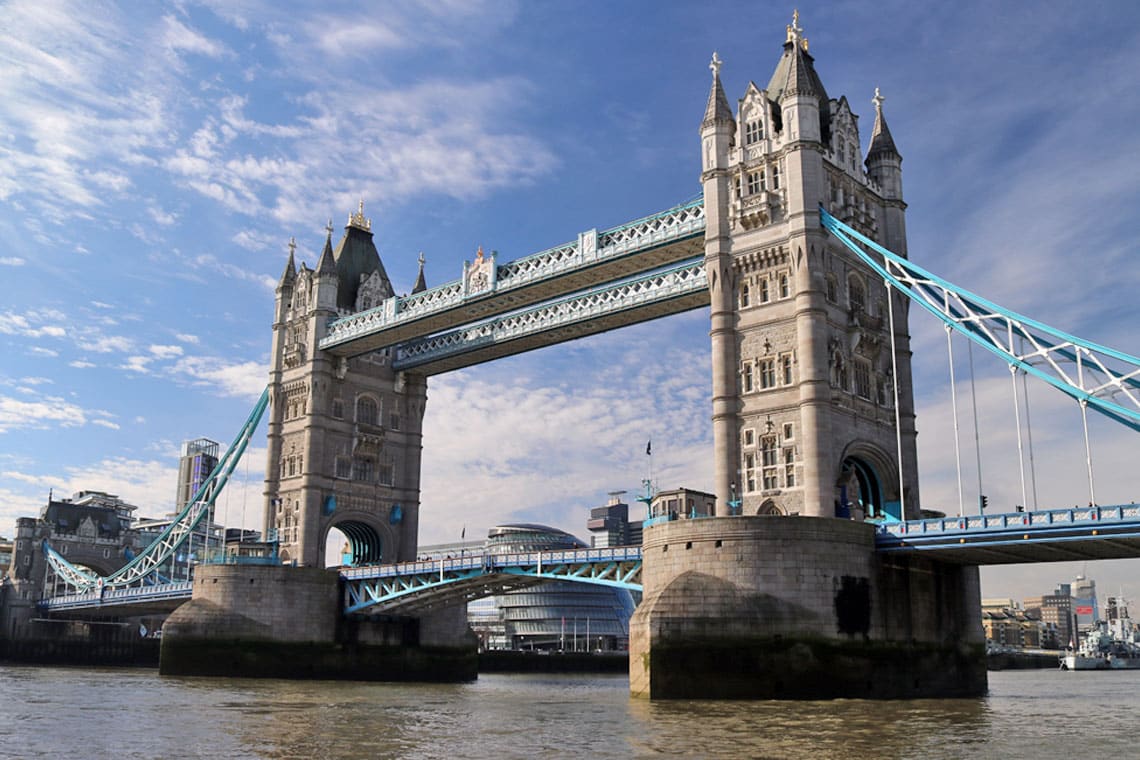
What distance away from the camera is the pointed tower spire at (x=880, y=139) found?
178 feet

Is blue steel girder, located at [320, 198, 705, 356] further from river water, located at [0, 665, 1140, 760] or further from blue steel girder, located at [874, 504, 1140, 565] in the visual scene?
river water, located at [0, 665, 1140, 760]

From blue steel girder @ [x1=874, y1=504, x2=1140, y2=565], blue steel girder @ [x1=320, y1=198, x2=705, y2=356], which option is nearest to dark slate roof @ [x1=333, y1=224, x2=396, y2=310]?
blue steel girder @ [x1=320, y1=198, x2=705, y2=356]

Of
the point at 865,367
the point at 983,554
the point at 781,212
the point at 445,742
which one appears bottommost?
the point at 445,742

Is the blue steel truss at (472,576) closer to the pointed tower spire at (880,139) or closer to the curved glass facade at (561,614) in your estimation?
the pointed tower spire at (880,139)

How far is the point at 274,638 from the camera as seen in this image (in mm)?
60219

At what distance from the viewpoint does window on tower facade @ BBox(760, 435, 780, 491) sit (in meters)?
46.4

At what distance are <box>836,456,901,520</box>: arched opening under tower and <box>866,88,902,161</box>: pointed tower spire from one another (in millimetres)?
15047

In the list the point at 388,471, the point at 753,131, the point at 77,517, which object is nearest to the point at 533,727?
the point at 753,131

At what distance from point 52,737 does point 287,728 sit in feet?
17.5

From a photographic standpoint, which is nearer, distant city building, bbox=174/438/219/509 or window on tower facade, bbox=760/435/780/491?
window on tower facade, bbox=760/435/780/491

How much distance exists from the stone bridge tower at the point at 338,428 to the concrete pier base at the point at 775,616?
31.3 metres

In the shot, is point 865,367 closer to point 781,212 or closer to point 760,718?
point 781,212

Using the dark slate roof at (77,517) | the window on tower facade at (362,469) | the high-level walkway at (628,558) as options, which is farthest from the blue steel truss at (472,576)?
the dark slate roof at (77,517)

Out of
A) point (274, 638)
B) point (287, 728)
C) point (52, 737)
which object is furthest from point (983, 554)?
point (274, 638)
